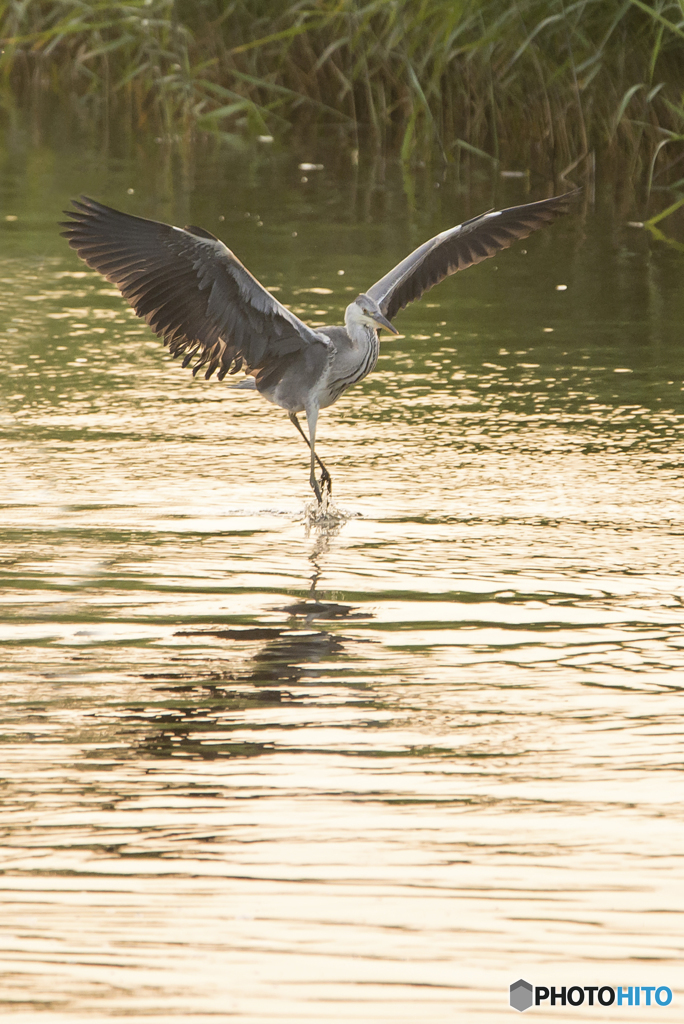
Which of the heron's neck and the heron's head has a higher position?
the heron's head

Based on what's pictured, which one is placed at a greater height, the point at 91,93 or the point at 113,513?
the point at 91,93

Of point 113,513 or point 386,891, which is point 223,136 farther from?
point 386,891

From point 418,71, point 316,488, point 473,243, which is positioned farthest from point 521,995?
point 418,71

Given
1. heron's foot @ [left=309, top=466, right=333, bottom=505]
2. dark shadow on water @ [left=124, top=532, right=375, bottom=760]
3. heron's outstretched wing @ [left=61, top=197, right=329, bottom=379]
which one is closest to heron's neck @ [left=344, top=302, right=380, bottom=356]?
heron's outstretched wing @ [left=61, top=197, right=329, bottom=379]

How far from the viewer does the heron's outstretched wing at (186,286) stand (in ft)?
19.7

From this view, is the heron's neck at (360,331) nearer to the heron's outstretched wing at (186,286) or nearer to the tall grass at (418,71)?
the heron's outstretched wing at (186,286)

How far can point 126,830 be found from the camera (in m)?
3.47

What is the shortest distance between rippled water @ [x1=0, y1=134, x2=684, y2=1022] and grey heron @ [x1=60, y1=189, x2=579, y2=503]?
1.04ft

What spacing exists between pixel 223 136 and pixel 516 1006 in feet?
47.4

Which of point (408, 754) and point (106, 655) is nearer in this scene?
point (408, 754)

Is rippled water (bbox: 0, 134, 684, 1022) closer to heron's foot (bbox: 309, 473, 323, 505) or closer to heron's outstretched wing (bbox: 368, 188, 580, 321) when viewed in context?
heron's foot (bbox: 309, 473, 323, 505)

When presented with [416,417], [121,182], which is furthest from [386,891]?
[121,182]

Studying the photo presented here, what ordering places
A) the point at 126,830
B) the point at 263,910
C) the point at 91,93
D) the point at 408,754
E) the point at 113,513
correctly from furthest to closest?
the point at 91,93, the point at 113,513, the point at 408,754, the point at 126,830, the point at 263,910

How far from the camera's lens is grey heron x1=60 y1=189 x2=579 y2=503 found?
237 inches
